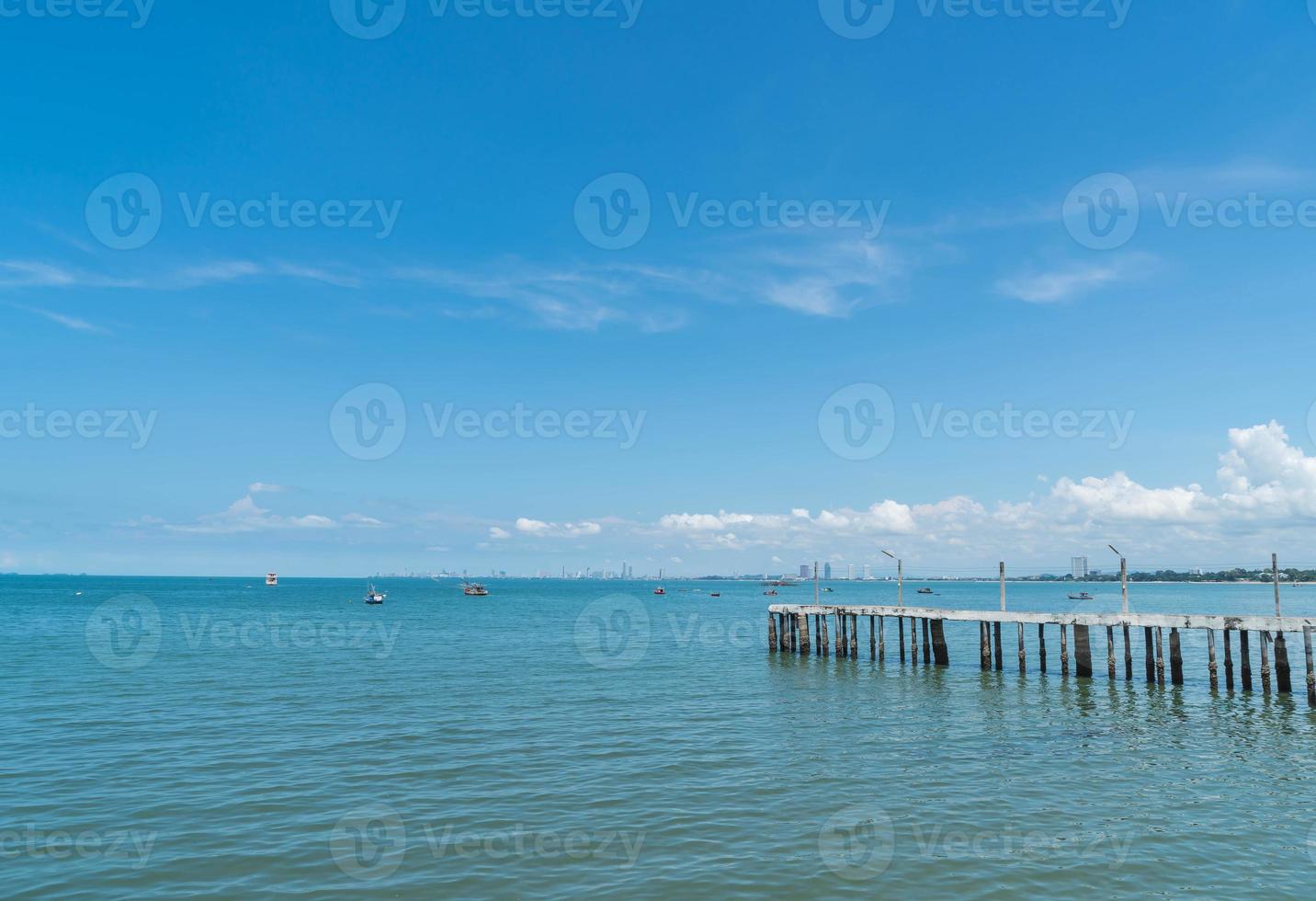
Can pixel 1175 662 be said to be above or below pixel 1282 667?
below

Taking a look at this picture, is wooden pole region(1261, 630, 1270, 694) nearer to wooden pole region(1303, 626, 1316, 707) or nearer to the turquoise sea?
the turquoise sea

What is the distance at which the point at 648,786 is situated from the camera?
18531 millimetres

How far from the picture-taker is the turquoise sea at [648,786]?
530 inches

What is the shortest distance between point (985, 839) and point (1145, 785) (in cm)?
664

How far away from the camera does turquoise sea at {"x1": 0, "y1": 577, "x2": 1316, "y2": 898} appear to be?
1346 centimetres

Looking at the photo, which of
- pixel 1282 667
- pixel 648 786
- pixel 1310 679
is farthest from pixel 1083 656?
pixel 648 786

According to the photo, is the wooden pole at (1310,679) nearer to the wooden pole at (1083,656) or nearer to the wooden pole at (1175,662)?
the wooden pole at (1175,662)

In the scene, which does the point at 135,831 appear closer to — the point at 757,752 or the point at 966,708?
the point at 757,752

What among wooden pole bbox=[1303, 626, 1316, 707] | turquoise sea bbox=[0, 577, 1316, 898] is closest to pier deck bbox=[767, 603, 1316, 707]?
wooden pole bbox=[1303, 626, 1316, 707]

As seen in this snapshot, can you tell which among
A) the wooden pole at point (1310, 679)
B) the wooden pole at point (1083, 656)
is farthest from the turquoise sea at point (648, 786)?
the wooden pole at point (1083, 656)

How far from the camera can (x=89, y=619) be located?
84562 mm

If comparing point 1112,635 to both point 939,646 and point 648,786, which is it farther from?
point 648,786

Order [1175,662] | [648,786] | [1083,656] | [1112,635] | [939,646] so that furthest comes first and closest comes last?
[939,646] → [1083,656] → [1112,635] → [1175,662] → [648,786]

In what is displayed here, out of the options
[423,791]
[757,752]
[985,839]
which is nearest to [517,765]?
[423,791]
